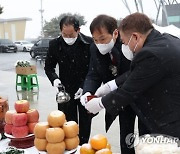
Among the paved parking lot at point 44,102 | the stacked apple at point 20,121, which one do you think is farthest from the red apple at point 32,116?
the paved parking lot at point 44,102

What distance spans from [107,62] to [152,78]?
0.77 meters

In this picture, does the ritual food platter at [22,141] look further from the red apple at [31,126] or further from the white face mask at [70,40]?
the white face mask at [70,40]

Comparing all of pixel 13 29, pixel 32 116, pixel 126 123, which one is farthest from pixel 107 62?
pixel 13 29

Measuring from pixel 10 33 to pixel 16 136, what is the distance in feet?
129

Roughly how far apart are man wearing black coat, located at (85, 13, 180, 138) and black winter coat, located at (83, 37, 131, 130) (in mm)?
488

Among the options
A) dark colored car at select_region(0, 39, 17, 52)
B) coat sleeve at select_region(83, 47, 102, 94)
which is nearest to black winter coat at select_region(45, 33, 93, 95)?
coat sleeve at select_region(83, 47, 102, 94)

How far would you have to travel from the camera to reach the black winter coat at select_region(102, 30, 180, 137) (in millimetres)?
1327

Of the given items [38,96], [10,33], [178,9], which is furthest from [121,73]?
[10,33]

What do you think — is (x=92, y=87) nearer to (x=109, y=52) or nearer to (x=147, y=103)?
(x=109, y=52)

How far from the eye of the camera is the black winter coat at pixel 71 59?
249 centimetres

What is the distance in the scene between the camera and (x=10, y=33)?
39.3 m

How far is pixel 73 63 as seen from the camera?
2.52 m

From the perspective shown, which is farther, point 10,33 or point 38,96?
point 10,33

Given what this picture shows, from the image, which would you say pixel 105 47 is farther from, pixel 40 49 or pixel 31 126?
pixel 40 49
